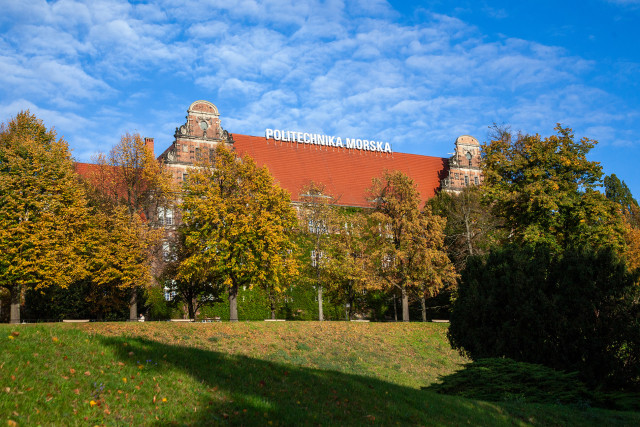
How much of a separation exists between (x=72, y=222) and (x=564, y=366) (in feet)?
104

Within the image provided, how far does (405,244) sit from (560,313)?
23795 millimetres

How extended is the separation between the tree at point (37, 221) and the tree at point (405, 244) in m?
22.6

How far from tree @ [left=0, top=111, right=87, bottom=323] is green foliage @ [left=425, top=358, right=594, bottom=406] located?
26.3 metres

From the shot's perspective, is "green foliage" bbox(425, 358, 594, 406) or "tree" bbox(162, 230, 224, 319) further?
"tree" bbox(162, 230, 224, 319)

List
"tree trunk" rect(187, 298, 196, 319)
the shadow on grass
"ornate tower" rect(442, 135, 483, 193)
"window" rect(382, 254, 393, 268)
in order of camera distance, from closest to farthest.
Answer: the shadow on grass < "window" rect(382, 254, 393, 268) < "tree trunk" rect(187, 298, 196, 319) < "ornate tower" rect(442, 135, 483, 193)

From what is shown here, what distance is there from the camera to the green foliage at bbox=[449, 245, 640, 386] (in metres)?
18.8

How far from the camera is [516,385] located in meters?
16.3

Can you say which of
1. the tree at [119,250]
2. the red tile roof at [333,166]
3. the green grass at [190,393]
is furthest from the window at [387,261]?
the green grass at [190,393]

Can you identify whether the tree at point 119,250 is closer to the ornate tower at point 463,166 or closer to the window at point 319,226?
the window at point 319,226

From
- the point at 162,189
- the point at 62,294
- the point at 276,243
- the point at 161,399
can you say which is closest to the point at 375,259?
the point at 276,243

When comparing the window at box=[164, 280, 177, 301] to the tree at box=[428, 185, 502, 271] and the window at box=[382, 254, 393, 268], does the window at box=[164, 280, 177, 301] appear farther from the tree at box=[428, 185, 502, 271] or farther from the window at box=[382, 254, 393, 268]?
the tree at box=[428, 185, 502, 271]

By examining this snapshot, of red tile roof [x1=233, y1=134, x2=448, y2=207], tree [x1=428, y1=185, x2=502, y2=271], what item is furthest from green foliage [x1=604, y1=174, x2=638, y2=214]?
tree [x1=428, y1=185, x2=502, y2=271]

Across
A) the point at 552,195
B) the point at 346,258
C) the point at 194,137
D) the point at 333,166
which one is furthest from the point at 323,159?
the point at 552,195

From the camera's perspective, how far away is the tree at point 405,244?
42.5 m
